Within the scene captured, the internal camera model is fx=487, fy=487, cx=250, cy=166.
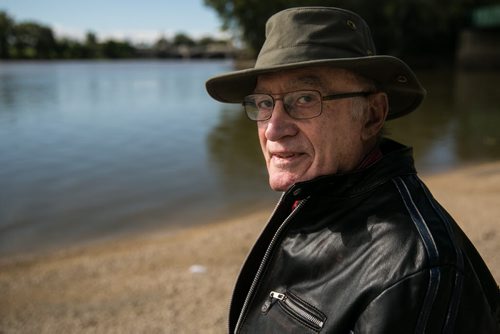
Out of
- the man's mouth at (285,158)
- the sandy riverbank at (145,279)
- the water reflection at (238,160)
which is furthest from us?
the water reflection at (238,160)

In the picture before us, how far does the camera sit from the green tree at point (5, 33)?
11638 cm

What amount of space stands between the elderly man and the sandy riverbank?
230 centimetres

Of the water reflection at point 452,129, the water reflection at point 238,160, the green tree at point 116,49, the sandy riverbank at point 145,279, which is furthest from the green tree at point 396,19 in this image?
the green tree at point 116,49

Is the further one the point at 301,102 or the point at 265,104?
the point at 265,104

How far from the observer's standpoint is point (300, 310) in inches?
63.2

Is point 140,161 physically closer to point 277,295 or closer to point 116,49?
point 277,295

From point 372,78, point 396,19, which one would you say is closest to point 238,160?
point 372,78

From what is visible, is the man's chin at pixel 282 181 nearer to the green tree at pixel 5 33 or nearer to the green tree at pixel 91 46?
the green tree at pixel 5 33

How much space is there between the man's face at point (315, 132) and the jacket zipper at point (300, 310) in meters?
0.45

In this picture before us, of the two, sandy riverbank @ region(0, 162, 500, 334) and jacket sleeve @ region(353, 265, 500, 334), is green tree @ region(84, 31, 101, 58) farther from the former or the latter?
jacket sleeve @ region(353, 265, 500, 334)

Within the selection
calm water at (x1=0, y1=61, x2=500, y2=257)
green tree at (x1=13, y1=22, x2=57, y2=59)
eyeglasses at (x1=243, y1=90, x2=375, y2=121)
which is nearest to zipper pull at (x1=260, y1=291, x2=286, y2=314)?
eyeglasses at (x1=243, y1=90, x2=375, y2=121)

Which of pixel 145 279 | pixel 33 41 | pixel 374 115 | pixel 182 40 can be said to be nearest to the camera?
pixel 374 115

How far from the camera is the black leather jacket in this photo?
1.33 metres

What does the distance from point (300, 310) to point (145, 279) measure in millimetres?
3606
